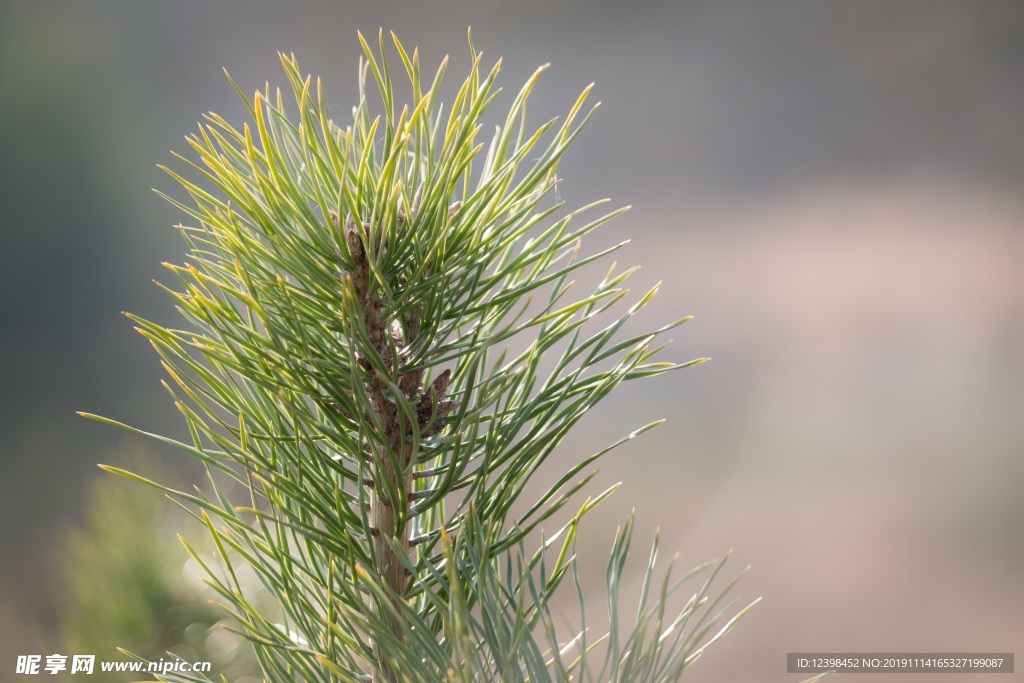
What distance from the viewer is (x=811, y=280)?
107 cm

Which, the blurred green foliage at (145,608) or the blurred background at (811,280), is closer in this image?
the blurred green foliage at (145,608)

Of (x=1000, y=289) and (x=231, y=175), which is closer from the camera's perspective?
(x=231, y=175)

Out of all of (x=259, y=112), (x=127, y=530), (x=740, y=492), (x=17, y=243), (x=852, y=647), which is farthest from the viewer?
(x=17, y=243)

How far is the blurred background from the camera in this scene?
101 cm

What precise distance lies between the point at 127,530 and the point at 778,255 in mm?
920

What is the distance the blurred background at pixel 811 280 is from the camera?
1.01m

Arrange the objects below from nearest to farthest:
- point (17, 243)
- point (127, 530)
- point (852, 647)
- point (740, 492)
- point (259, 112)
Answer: point (259, 112) < point (127, 530) < point (852, 647) < point (740, 492) < point (17, 243)

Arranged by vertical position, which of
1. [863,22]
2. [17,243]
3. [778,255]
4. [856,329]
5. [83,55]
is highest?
[83,55]

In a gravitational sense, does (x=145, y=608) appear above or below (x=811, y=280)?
below

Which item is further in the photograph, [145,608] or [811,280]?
[811,280]

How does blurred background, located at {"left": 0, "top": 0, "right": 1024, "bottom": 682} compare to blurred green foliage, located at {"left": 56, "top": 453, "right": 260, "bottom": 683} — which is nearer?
blurred green foliage, located at {"left": 56, "top": 453, "right": 260, "bottom": 683}

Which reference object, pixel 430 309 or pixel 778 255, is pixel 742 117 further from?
pixel 430 309

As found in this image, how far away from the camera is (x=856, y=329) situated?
105 cm

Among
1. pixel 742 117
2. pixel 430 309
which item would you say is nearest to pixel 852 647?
pixel 742 117
